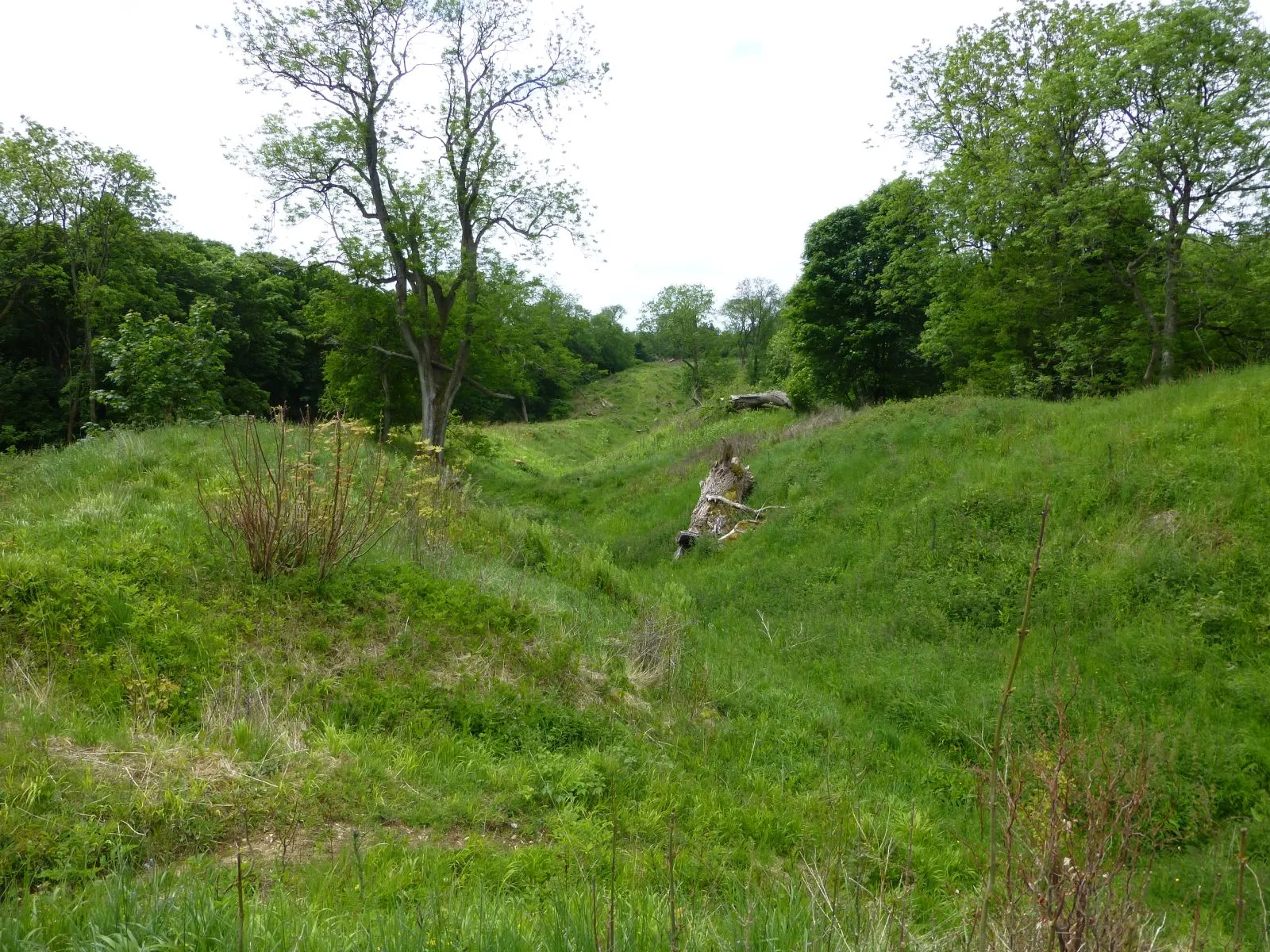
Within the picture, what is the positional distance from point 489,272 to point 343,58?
6578 mm

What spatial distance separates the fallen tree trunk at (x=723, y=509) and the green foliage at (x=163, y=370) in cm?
1086

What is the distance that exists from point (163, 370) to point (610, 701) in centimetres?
1380

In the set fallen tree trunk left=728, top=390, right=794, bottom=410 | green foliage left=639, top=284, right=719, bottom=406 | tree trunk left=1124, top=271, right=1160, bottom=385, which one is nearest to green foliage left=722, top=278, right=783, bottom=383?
green foliage left=639, top=284, right=719, bottom=406

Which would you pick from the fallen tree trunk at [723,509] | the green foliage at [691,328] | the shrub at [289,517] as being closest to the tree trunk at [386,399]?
the fallen tree trunk at [723,509]

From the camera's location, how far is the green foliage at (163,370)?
14.5m

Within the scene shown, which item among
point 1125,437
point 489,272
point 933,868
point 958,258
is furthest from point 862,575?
point 489,272

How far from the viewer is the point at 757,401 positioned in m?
30.3

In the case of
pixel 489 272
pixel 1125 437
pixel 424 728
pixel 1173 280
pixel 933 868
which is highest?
pixel 489 272

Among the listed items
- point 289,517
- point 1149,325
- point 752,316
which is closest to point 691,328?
point 752,316

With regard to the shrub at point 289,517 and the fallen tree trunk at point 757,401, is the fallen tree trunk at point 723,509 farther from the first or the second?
the fallen tree trunk at point 757,401

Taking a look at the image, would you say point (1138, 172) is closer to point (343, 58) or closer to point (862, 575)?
point (862, 575)

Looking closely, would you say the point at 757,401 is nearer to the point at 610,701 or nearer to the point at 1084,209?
the point at 1084,209

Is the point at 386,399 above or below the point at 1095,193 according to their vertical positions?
below

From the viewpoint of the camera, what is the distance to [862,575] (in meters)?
10.6
